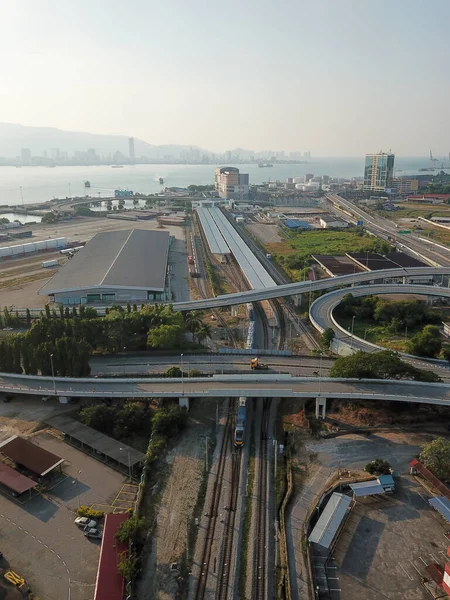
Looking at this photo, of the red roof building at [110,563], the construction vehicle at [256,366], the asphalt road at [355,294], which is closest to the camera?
the red roof building at [110,563]

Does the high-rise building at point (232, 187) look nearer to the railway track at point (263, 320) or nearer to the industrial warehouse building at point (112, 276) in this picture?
the industrial warehouse building at point (112, 276)

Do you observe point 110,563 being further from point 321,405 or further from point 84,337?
point 84,337

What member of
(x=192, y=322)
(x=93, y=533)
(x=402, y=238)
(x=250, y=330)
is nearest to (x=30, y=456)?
(x=93, y=533)

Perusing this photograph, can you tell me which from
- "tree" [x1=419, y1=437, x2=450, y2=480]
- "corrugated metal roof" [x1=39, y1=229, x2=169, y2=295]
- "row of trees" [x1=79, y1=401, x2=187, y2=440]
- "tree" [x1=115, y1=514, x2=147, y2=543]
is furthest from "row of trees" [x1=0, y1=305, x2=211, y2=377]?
"tree" [x1=419, y1=437, x2=450, y2=480]

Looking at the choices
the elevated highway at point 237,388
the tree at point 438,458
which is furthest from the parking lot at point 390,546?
the elevated highway at point 237,388

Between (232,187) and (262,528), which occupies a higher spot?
(232,187)
